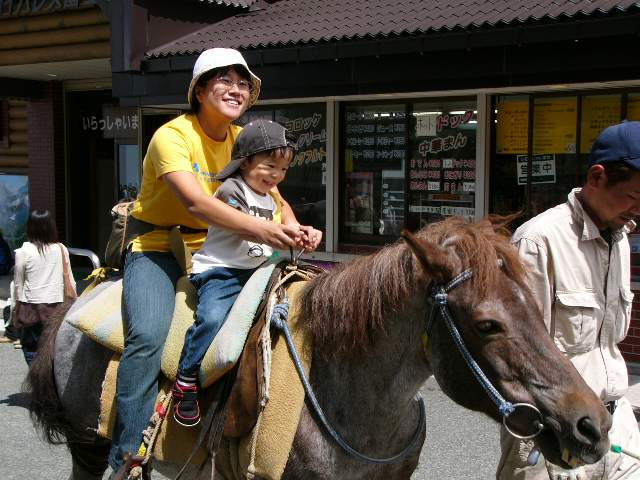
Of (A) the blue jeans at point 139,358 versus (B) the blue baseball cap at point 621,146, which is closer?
(B) the blue baseball cap at point 621,146

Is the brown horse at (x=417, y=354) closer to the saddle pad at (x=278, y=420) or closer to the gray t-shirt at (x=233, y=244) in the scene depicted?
the saddle pad at (x=278, y=420)

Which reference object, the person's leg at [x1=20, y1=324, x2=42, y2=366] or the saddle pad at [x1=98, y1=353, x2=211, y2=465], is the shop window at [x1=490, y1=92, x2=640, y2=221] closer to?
the person's leg at [x1=20, y1=324, x2=42, y2=366]

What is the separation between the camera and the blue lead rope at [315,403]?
8.87 feet

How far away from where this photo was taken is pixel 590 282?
3.01 meters

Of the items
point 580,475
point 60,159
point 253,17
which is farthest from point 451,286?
point 60,159

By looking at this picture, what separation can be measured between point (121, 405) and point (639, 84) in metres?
6.80

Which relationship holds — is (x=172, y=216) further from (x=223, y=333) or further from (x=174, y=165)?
(x=223, y=333)

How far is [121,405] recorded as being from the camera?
3119 mm

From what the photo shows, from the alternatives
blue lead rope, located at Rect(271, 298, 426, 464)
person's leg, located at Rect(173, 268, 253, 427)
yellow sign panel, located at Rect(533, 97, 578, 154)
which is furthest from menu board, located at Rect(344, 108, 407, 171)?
blue lead rope, located at Rect(271, 298, 426, 464)

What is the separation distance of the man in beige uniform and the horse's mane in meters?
0.38

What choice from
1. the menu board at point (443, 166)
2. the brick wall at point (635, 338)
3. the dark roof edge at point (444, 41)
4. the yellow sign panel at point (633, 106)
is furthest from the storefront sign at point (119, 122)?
the brick wall at point (635, 338)

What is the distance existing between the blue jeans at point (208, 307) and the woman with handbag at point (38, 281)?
4589 mm

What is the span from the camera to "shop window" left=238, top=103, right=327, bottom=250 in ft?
35.7

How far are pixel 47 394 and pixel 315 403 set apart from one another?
166 cm
